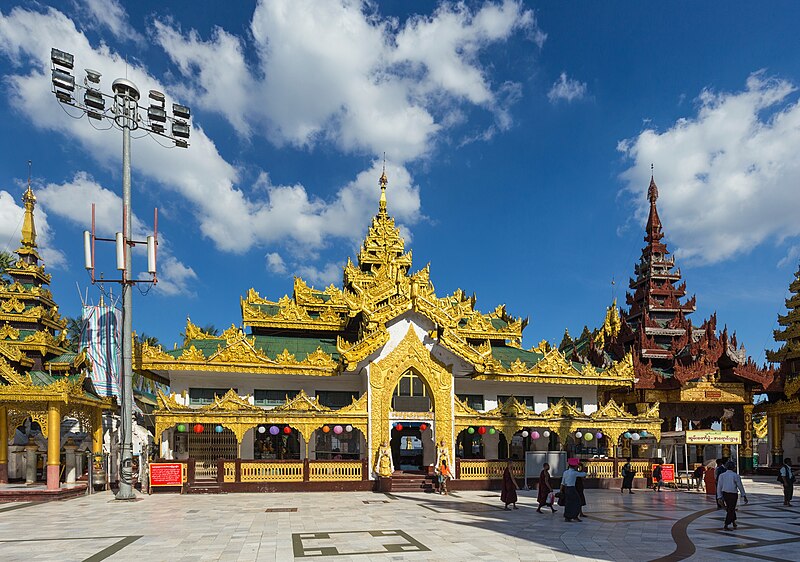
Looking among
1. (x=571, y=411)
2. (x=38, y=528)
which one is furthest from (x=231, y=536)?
(x=571, y=411)

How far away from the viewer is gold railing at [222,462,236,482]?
81.8 feet

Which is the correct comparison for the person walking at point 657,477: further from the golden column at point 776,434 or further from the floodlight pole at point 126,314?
the floodlight pole at point 126,314

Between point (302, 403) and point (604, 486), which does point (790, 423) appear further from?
point (302, 403)

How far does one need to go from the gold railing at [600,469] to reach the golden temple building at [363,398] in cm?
10

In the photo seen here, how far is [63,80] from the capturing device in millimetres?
23469

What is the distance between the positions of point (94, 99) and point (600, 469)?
2679 centimetres

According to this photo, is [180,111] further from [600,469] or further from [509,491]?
[600,469]

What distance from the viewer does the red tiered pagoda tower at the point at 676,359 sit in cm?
3653

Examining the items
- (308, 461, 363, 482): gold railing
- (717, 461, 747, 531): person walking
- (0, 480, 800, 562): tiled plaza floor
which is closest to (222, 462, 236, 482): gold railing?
(0, 480, 800, 562): tiled plaza floor

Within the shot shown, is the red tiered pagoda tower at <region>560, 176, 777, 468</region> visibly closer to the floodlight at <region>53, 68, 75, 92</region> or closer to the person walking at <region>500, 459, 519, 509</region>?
the person walking at <region>500, 459, 519, 509</region>

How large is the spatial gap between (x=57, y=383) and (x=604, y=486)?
951 inches

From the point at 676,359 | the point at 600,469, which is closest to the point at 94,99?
the point at 600,469

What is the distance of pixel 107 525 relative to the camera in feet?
53.7

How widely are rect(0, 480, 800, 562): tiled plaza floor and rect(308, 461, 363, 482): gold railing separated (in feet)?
9.27
